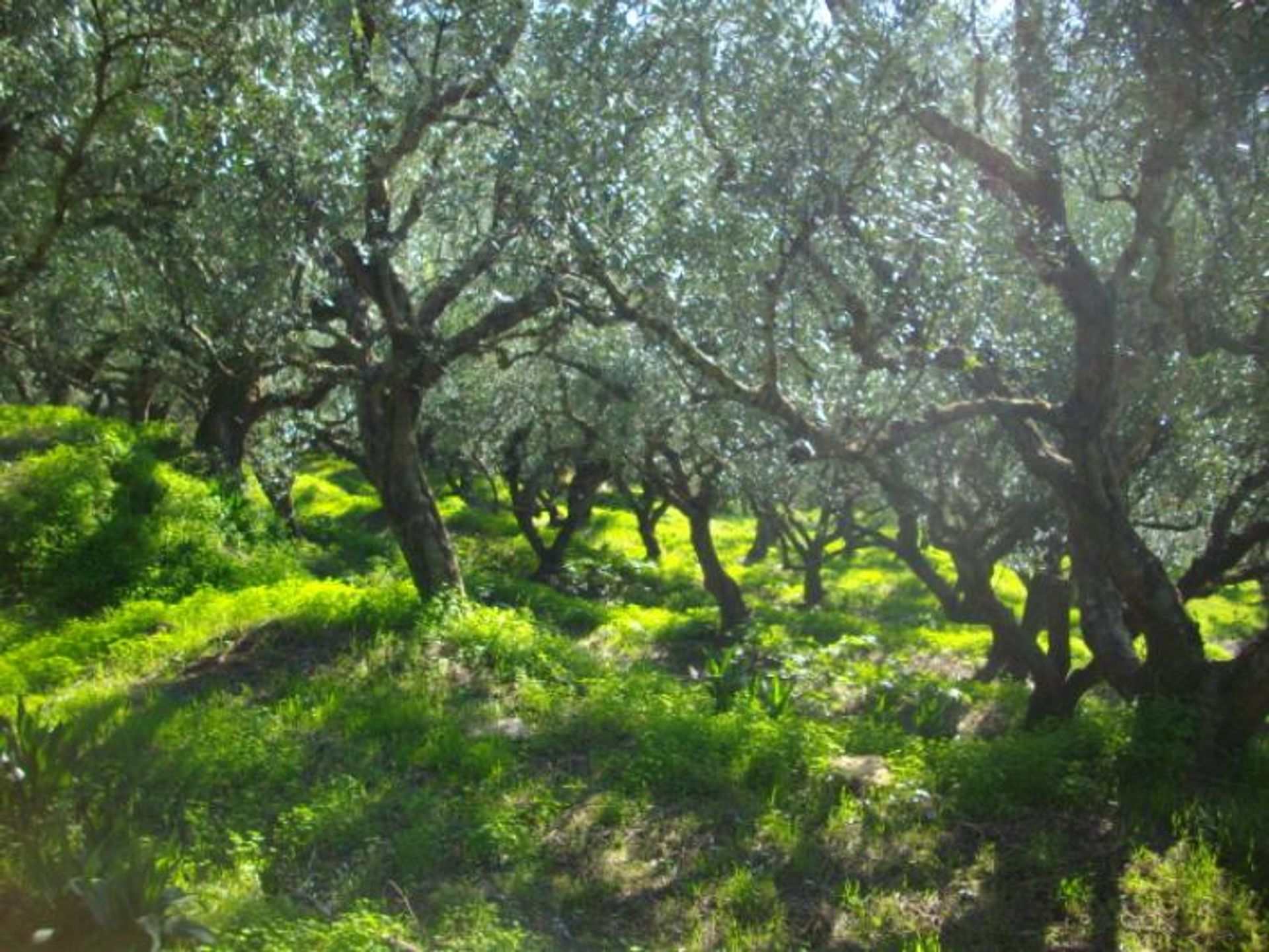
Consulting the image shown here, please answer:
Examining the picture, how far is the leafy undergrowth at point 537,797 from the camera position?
6.25 metres

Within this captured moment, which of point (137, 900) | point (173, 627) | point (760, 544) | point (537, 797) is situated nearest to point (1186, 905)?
point (537, 797)

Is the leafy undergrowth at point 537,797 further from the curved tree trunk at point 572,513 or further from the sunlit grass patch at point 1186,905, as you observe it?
the curved tree trunk at point 572,513

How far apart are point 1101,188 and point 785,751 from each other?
568 cm

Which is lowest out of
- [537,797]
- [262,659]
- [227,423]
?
[537,797]

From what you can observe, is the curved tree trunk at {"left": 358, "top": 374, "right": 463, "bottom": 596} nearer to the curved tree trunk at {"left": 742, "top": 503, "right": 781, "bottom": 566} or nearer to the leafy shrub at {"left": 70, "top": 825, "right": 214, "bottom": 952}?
the leafy shrub at {"left": 70, "top": 825, "right": 214, "bottom": 952}

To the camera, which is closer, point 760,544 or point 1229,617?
point 1229,617

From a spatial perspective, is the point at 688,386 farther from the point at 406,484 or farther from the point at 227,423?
the point at 227,423

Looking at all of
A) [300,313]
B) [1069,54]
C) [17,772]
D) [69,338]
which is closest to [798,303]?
[1069,54]

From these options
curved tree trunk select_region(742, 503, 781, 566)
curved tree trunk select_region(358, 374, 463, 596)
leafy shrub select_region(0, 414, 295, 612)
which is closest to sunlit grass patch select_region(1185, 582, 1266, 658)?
curved tree trunk select_region(742, 503, 781, 566)

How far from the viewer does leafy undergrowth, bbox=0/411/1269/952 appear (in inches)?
246

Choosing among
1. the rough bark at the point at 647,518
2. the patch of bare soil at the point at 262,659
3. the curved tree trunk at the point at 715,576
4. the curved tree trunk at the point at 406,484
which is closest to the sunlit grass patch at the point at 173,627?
the patch of bare soil at the point at 262,659

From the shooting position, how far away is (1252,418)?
35.2ft

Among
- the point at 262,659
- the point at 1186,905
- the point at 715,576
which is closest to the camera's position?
the point at 1186,905

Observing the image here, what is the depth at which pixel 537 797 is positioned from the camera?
808 centimetres
